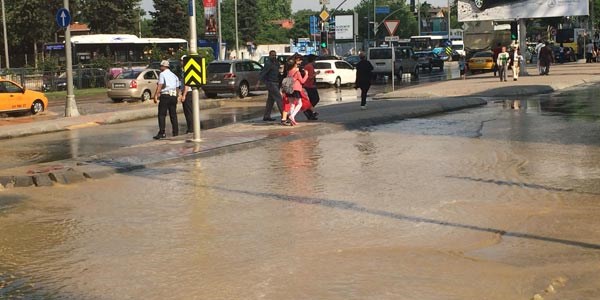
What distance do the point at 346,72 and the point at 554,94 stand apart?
52.6 feet

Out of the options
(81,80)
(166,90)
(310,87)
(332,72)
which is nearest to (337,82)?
(332,72)

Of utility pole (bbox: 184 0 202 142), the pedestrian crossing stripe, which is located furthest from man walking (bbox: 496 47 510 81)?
the pedestrian crossing stripe

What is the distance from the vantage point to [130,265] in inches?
257

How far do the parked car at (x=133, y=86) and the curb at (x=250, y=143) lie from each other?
12.5m

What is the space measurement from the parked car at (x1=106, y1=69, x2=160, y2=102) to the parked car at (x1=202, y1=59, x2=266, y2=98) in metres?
2.47

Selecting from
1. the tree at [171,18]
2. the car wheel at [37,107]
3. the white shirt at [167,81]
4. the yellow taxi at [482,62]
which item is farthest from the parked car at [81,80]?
the tree at [171,18]

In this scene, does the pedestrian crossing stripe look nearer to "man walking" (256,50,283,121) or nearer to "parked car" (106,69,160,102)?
"man walking" (256,50,283,121)

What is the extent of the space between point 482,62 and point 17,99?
107 feet

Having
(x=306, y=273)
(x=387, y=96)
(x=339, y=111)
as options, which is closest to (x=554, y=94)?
(x=387, y=96)

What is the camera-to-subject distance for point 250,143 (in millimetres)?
14922

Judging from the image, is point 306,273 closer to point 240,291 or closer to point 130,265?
point 240,291

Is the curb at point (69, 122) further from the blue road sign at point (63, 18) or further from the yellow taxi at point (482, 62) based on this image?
the yellow taxi at point (482, 62)

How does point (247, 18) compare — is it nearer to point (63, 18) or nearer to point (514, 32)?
point (514, 32)

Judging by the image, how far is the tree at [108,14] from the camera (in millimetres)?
79688
